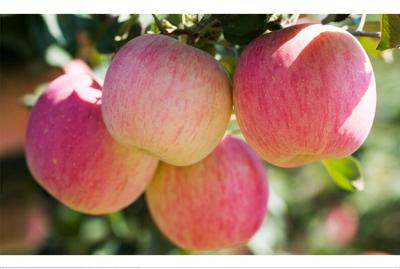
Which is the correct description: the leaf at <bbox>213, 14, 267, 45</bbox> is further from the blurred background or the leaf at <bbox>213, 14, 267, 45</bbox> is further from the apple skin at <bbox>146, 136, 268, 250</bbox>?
the apple skin at <bbox>146, 136, 268, 250</bbox>

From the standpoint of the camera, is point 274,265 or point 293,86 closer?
point 293,86

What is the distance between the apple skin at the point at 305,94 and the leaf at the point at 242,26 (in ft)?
0.12

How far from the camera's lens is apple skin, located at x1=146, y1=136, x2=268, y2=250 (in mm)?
1080

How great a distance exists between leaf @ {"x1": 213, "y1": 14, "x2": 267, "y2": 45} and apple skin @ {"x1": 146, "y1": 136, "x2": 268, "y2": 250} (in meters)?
0.27

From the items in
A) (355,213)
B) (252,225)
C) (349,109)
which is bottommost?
(355,213)

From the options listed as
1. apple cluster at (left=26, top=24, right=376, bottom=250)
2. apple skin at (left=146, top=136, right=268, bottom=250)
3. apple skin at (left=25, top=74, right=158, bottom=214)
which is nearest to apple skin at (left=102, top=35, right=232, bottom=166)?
apple cluster at (left=26, top=24, right=376, bottom=250)

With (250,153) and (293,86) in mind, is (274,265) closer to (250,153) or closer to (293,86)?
(250,153)

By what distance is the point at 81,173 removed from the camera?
97cm

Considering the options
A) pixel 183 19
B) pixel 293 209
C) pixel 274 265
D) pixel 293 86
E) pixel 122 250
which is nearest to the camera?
pixel 293 86

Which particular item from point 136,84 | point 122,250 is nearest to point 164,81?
point 136,84

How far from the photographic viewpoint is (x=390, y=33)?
80cm

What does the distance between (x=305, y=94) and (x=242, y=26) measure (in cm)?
12

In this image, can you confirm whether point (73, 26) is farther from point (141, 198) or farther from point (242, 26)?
point (242, 26)
